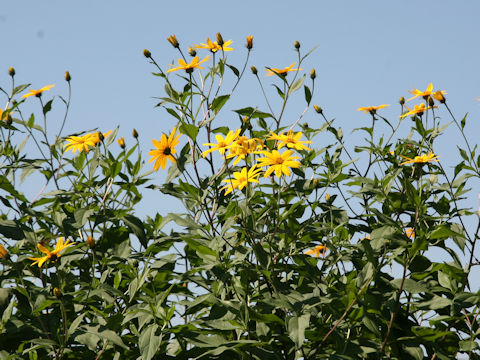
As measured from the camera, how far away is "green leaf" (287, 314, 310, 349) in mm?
2037

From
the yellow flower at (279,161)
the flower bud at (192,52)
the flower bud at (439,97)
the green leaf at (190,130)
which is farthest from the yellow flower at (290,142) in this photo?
the flower bud at (439,97)

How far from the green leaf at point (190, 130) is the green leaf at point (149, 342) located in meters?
0.84

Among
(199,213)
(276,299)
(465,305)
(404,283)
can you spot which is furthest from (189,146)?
(465,305)

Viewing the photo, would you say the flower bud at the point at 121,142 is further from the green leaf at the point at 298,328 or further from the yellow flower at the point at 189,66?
the green leaf at the point at 298,328

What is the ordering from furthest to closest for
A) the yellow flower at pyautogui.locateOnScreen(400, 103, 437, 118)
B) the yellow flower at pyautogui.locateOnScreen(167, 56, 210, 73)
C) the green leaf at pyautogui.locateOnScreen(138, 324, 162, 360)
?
the yellow flower at pyautogui.locateOnScreen(400, 103, 437, 118)
the yellow flower at pyautogui.locateOnScreen(167, 56, 210, 73)
the green leaf at pyautogui.locateOnScreen(138, 324, 162, 360)

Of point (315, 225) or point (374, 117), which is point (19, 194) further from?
point (374, 117)

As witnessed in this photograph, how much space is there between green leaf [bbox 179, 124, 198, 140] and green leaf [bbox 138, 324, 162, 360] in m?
0.84

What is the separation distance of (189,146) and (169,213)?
412mm

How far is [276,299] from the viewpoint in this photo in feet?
7.39

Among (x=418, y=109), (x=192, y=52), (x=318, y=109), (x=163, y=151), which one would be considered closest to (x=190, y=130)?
(x=163, y=151)

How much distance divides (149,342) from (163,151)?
838 mm

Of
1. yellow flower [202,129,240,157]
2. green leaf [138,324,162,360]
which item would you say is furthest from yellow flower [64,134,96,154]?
green leaf [138,324,162,360]

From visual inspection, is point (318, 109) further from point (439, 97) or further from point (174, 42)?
point (174, 42)

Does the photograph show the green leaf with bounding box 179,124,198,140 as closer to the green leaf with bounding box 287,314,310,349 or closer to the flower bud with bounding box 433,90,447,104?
the green leaf with bounding box 287,314,310,349
